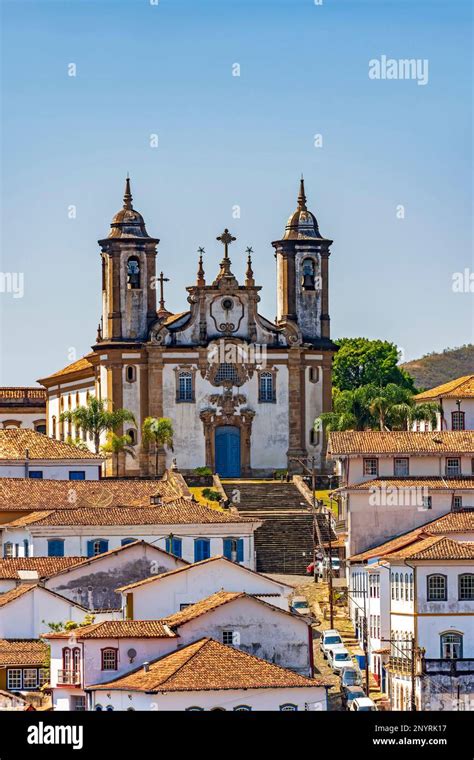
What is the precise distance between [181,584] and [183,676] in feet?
57.0

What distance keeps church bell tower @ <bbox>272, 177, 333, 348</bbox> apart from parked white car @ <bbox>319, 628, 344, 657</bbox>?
146 ft

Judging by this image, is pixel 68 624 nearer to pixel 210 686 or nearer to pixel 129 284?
pixel 210 686

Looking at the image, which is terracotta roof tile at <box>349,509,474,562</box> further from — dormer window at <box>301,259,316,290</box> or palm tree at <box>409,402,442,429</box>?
dormer window at <box>301,259,316,290</box>

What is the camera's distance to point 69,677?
69.9m

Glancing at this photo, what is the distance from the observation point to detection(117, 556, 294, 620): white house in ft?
262

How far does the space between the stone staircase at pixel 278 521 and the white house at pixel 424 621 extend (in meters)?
12.6

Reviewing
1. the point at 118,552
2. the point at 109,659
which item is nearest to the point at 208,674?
the point at 109,659

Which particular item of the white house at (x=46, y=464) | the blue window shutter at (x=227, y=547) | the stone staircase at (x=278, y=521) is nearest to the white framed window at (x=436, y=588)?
the blue window shutter at (x=227, y=547)

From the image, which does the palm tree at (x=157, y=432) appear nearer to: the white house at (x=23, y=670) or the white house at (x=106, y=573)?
the white house at (x=106, y=573)

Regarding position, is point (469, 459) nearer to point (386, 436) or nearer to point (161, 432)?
point (386, 436)

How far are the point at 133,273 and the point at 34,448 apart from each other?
14.3 metres

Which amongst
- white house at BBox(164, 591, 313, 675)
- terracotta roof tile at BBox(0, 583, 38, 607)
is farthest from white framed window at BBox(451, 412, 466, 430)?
white house at BBox(164, 591, 313, 675)

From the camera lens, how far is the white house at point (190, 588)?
262 ft
